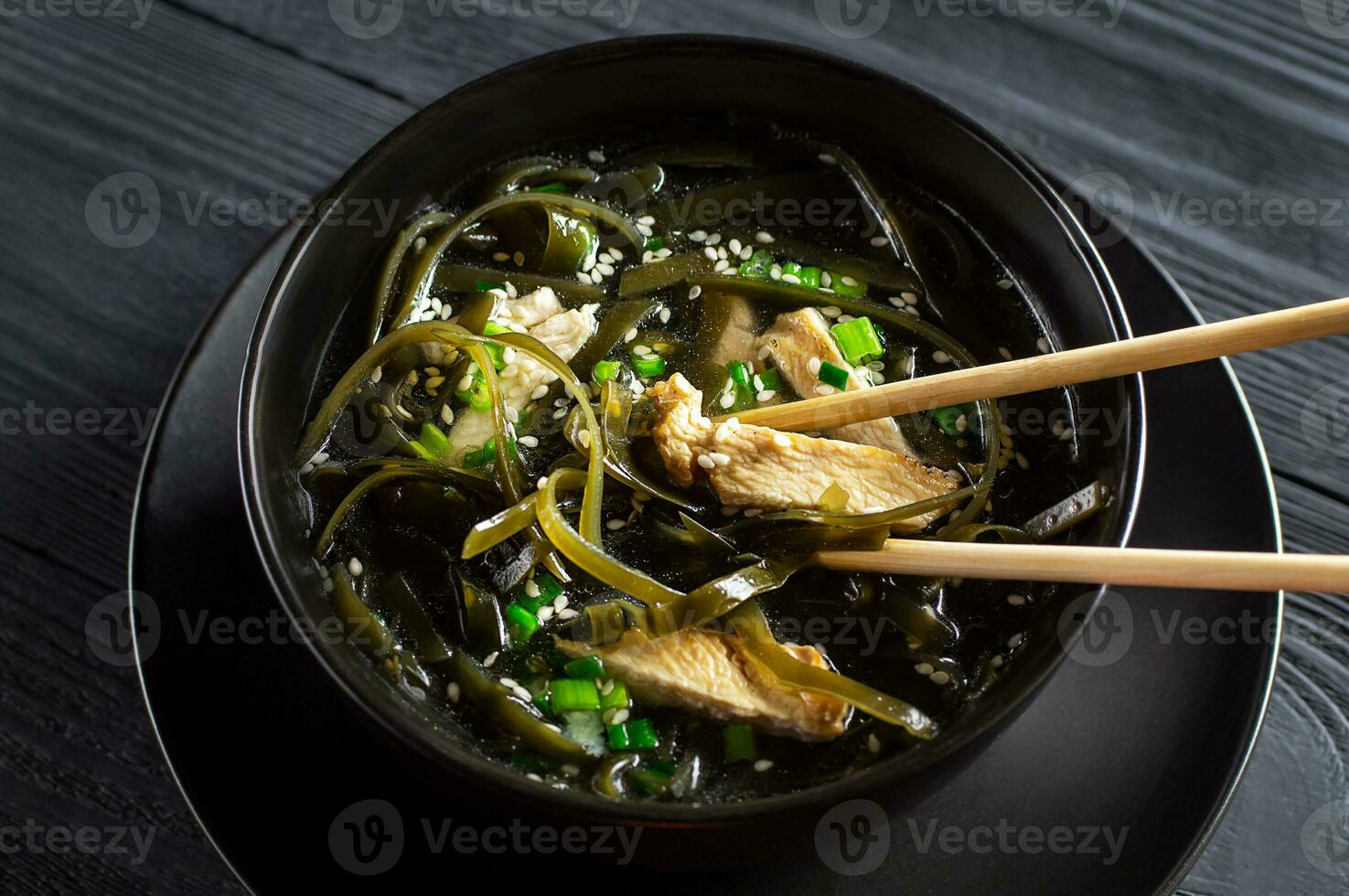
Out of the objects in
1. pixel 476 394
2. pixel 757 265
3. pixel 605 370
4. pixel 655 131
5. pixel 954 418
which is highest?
pixel 655 131

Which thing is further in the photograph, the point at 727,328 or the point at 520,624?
the point at 727,328

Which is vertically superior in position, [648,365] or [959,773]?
[648,365]

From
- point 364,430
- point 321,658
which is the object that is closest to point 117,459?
point 364,430

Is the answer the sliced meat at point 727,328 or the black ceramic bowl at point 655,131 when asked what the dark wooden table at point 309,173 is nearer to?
the black ceramic bowl at point 655,131

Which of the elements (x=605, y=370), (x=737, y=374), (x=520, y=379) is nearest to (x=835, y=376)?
(x=737, y=374)

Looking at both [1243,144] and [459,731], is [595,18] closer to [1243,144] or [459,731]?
[1243,144]

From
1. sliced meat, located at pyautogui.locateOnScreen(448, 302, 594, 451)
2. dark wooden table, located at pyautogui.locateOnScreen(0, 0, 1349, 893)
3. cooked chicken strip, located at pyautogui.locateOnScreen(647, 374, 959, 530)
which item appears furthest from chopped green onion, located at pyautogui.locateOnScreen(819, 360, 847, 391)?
dark wooden table, located at pyautogui.locateOnScreen(0, 0, 1349, 893)

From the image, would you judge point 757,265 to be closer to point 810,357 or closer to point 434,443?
point 810,357

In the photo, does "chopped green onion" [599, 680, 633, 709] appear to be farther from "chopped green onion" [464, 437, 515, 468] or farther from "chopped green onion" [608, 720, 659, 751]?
"chopped green onion" [464, 437, 515, 468]

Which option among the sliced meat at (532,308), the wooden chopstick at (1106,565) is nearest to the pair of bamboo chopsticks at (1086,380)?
the wooden chopstick at (1106,565)
